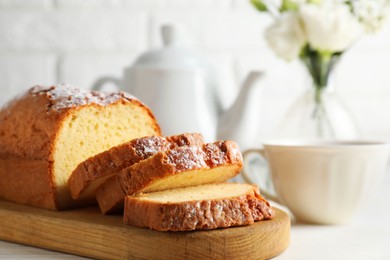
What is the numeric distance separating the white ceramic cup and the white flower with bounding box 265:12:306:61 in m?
0.49

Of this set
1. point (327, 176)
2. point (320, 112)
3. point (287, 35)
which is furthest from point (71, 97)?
point (320, 112)

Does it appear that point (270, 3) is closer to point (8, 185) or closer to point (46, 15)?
point (46, 15)

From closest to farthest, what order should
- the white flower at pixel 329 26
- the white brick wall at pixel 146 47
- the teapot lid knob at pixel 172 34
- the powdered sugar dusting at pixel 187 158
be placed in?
1. the powdered sugar dusting at pixel 187 158
2. the white flower at pixel 329 26
3. the teapot lid knob at pixel 172 34
4. the white brick wall at pixel 146 47

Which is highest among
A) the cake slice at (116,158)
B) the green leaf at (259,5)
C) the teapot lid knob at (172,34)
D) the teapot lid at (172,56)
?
the green leaf at (259,5)

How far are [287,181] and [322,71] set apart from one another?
581 millimetres

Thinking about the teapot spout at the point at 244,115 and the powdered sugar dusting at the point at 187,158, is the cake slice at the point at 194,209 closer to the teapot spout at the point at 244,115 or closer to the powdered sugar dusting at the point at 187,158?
the powdered sugar dusting at the point at 187,158

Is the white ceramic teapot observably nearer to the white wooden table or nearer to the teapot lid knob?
the teapot lid knob

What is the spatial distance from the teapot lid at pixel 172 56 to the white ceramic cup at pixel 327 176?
530 mm

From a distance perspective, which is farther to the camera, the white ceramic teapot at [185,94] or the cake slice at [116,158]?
the white ceramic teapot at [185,94]

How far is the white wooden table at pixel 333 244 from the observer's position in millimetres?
1125

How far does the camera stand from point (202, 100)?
183cm

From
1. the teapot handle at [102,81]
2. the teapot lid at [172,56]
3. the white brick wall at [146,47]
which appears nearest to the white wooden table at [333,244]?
the teapot lid at [172,56]

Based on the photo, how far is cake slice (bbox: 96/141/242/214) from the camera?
112cm

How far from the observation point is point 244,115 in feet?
5.82
